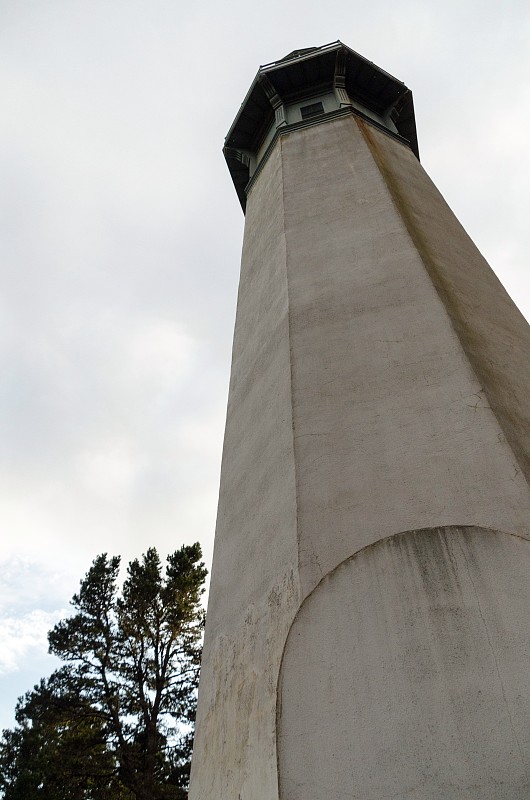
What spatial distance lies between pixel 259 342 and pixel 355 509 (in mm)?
3439

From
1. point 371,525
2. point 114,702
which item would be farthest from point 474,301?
point 114,702

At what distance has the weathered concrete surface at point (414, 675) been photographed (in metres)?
3.09

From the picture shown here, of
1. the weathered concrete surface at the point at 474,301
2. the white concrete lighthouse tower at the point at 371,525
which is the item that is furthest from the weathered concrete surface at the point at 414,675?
the weathered concrete surface at the point at 474,301

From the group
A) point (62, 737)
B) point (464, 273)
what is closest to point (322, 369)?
point (464, 273)

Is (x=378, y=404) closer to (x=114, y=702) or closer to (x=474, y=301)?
(x=474, y=301)

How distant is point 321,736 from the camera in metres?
3.42

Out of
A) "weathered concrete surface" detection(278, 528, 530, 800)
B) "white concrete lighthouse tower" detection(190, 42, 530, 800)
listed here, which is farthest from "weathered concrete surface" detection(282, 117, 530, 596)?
"weathered concrete surface" detection(278, 528, 530, 800)

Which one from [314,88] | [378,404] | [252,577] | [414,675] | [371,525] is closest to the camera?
[414,675]

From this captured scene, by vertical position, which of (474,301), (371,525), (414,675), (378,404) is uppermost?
(474,301)

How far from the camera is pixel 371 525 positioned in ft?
15.1

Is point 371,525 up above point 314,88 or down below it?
below

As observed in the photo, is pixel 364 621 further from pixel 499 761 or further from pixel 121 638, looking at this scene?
pixel 121 638

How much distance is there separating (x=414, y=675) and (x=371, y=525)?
51.7 inches

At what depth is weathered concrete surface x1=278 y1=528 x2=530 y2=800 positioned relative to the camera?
3.09 m
